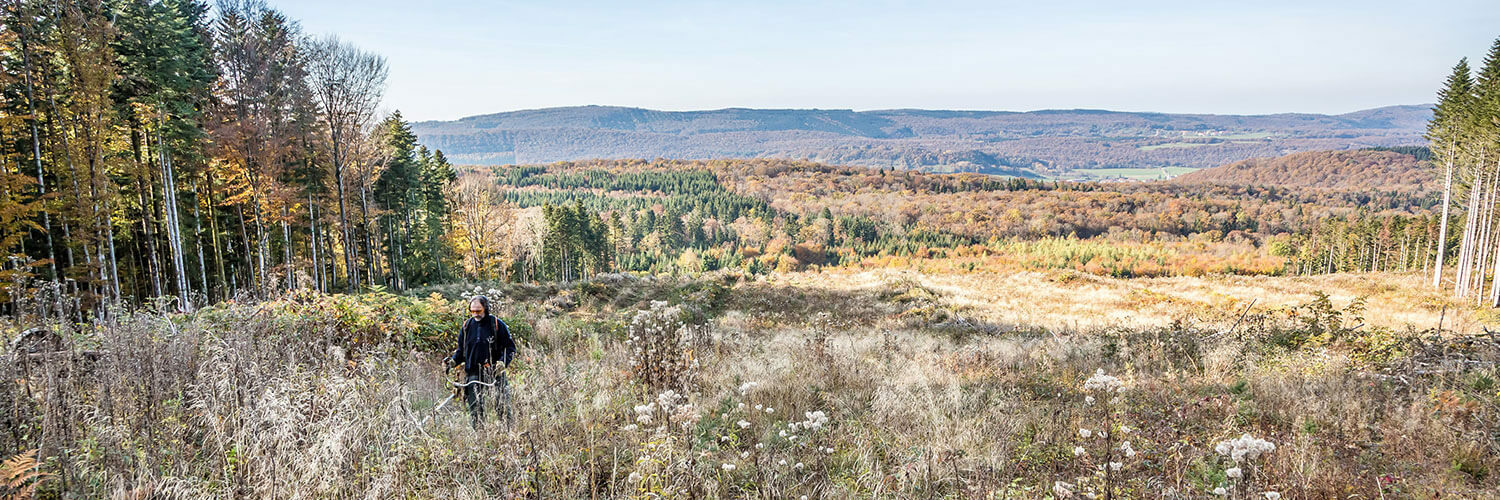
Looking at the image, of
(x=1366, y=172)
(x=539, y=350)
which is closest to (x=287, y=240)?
(x=539, y=350)

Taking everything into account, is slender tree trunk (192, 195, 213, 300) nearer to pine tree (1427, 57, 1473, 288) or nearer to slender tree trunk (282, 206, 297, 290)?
slender tree trunk (282, 206, 297, 290)

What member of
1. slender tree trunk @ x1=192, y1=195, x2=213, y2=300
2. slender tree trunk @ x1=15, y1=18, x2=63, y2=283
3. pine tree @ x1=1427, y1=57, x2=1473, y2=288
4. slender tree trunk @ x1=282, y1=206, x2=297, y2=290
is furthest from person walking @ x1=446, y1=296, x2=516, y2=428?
pine tree @ x1=1427, y1=57, x2=1473, y2=288

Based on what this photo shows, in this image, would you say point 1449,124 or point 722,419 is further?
point 1449,124

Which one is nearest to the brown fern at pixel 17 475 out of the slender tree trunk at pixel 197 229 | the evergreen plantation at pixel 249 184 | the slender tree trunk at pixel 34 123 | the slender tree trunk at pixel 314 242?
the evergreen plantation at pixel 249 184

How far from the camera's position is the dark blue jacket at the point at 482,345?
5.34 meters

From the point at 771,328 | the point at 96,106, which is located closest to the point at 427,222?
the point at 96,106

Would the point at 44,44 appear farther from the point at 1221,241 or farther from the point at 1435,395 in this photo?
the point at 1221,241

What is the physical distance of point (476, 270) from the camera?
3531 centimetres

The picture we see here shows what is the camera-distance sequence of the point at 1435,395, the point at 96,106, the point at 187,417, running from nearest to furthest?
the point at 187,417 → the point at 1435,395 → the point at 96,106

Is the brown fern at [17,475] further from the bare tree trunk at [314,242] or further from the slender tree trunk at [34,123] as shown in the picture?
the bare tree trunk at [314,242]

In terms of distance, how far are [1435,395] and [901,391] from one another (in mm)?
4602

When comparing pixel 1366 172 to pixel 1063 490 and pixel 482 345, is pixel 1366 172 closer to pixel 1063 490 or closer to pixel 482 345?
pixel 1063 490

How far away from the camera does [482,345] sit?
211 inches

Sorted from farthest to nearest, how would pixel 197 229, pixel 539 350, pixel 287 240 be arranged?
pixel 287 240 → pixel 197 229 → pixel 539 350
